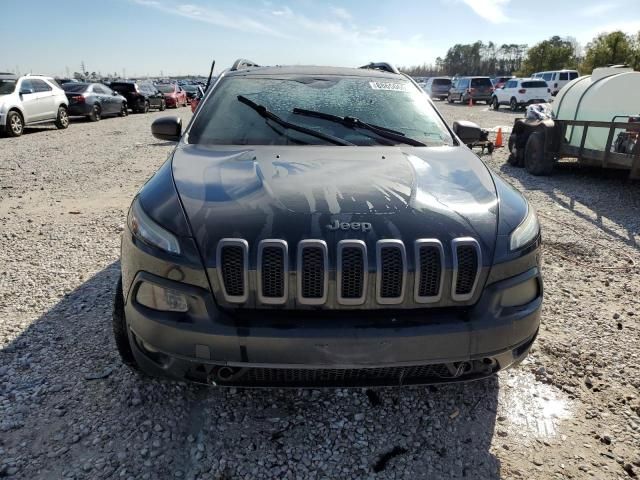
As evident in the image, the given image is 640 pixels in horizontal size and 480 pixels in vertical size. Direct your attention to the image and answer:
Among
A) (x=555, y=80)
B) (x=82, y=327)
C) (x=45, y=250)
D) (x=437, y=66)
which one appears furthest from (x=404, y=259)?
(x=437, y=66)

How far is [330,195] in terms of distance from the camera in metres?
2.16

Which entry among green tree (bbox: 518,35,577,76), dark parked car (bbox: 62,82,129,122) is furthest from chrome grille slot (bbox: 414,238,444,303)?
green tree (bbox: 518,35,577,76)

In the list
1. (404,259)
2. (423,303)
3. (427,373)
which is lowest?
(427,373)

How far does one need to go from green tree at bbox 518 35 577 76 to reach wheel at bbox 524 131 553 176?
161ft

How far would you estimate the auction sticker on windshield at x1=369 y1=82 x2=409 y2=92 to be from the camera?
3551 millimetres

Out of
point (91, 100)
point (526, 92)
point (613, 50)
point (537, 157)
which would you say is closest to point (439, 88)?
point (526, 92)

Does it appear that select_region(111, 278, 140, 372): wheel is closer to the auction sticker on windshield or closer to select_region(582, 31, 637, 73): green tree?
the auction sticker on windshield

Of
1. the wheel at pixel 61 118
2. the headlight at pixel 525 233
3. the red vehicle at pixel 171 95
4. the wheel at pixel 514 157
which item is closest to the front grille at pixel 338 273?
the headlight at pixel 525 233

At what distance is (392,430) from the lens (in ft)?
7.55

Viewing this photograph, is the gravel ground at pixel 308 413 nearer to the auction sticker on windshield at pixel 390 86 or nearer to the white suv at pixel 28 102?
the auction sticker on windshield at pixel 390 86

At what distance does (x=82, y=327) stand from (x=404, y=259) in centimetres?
243

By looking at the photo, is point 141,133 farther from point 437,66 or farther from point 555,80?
point 437,66

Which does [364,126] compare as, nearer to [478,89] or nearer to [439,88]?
[478,89]

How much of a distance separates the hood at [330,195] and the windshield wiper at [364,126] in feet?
0.90
